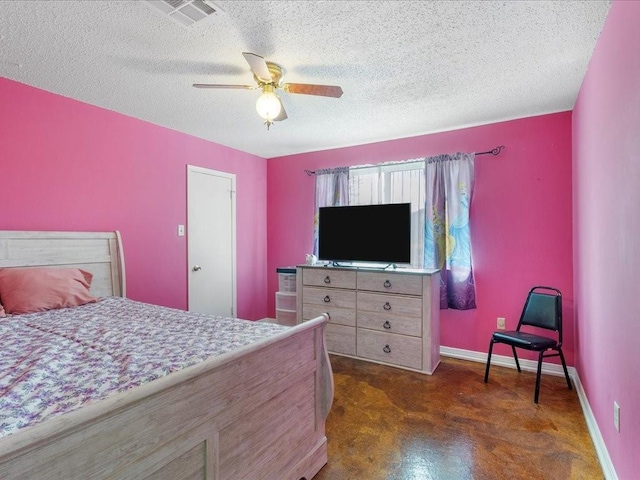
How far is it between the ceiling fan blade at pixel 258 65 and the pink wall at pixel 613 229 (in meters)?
1.68

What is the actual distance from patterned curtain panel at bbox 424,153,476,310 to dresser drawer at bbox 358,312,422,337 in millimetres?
508

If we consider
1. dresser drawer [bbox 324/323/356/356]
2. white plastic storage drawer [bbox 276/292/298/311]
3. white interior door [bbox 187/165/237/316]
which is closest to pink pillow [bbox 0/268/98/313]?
white interior door [bbox 187/165/237/316]

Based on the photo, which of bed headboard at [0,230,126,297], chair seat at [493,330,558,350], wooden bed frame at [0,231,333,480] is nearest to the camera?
wooden bed frame at [0,231,333,480]

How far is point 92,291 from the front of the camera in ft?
9.42

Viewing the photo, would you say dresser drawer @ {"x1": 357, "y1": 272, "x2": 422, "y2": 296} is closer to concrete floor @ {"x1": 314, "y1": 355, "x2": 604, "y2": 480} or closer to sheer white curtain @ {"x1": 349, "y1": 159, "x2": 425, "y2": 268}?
sheer white curtain @ {"x1": 349, "y1": 159, "x2": 425, "y2": 268}

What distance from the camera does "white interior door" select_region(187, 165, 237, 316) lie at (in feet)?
12.6

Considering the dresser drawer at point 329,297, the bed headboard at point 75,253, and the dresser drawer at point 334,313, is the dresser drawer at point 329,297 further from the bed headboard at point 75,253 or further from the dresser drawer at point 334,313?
the bed headboard at point 75,253

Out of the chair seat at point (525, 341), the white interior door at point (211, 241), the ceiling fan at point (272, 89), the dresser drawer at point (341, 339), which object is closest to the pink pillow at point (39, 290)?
the white interior door at point (211, 241)

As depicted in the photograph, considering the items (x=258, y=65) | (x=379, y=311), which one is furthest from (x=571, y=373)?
(x=258, y=65)

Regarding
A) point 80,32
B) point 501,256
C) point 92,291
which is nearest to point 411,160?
point 501,256

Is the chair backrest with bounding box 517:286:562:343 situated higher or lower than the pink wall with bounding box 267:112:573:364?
lower

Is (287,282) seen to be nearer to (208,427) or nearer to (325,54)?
(325,54)

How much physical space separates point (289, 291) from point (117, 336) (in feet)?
8.46

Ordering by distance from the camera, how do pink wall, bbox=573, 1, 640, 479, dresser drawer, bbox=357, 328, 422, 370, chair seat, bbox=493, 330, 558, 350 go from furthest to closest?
dresser drawer, bbox=357, 328, 422, 370
chair seat, bbox=493, 330, 558, 350
pink wall, bbox=573, 1, 640, 479
